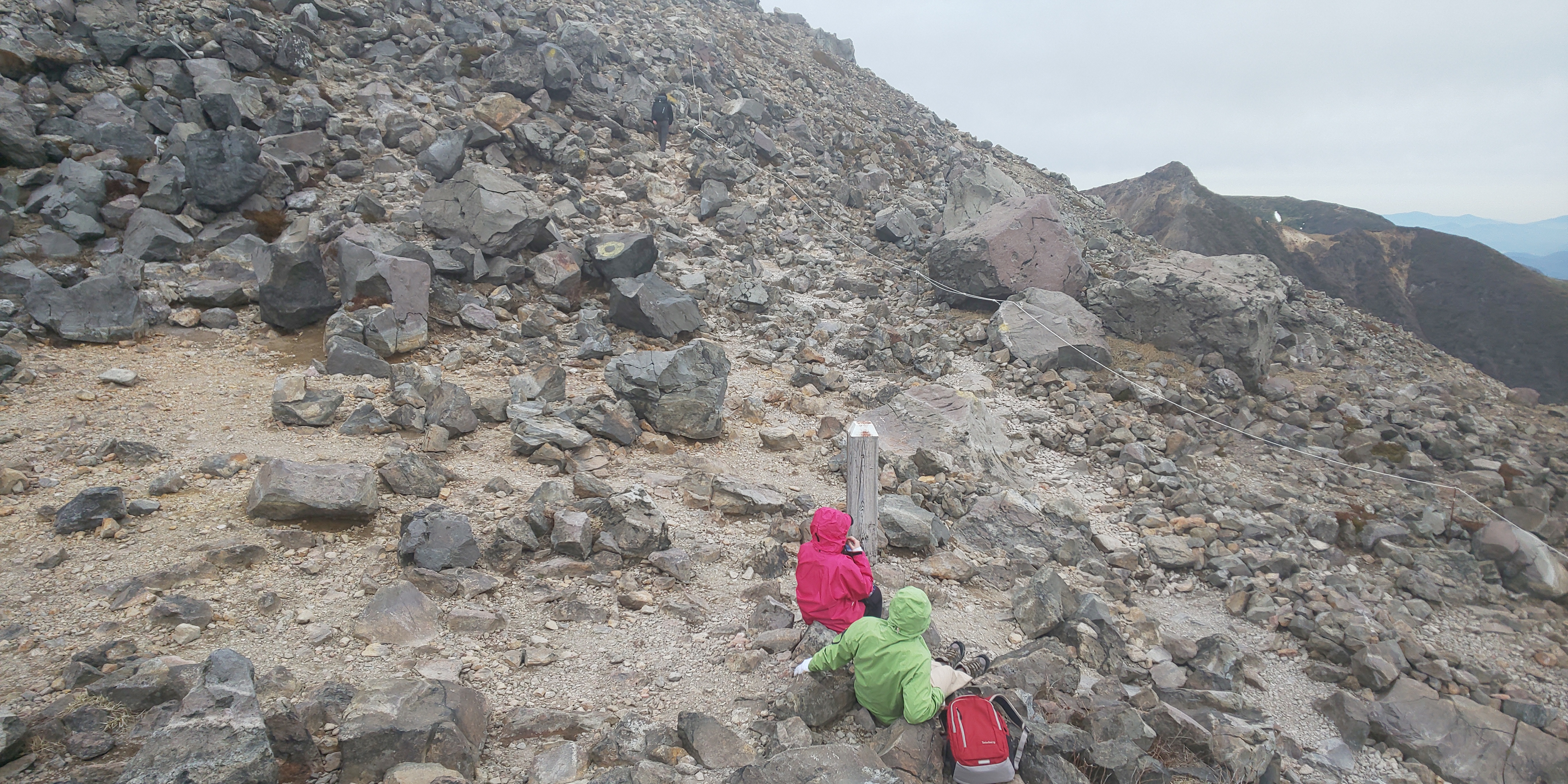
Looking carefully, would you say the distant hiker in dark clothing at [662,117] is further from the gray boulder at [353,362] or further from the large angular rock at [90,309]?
the large angular rock at [90,309]

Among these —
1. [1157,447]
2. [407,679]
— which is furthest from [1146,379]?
[407,679]

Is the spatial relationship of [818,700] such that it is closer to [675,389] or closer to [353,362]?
[675,389]

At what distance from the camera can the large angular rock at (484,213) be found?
1046 centimetres

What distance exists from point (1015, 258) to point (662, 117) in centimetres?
903

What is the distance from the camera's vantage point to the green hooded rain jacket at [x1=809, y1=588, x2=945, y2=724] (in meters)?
3.54

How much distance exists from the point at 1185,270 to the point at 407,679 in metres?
13.2

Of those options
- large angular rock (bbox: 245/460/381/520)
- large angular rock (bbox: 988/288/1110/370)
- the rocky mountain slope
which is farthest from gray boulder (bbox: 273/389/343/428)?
large angular rock (bbox: 988/288/1110/370)

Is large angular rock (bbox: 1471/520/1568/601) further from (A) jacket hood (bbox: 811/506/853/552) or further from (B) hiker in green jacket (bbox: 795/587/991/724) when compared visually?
(A) jacket hood (bbox: 811/506/853/552)

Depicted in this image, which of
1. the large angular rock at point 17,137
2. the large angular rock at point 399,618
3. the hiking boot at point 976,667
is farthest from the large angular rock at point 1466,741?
the large angular rock at point 17,137

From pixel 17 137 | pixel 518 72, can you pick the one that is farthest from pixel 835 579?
pixel 518 72

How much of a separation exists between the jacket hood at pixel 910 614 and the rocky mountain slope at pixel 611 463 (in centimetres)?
57

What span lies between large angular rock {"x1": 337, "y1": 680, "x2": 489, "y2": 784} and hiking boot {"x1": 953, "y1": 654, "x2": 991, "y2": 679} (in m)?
2.59

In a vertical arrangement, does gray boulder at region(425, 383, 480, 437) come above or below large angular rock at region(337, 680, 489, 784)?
above

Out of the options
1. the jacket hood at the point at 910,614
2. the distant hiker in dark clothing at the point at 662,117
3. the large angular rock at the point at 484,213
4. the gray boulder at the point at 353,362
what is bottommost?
the jacket hood at the point at 910,614
